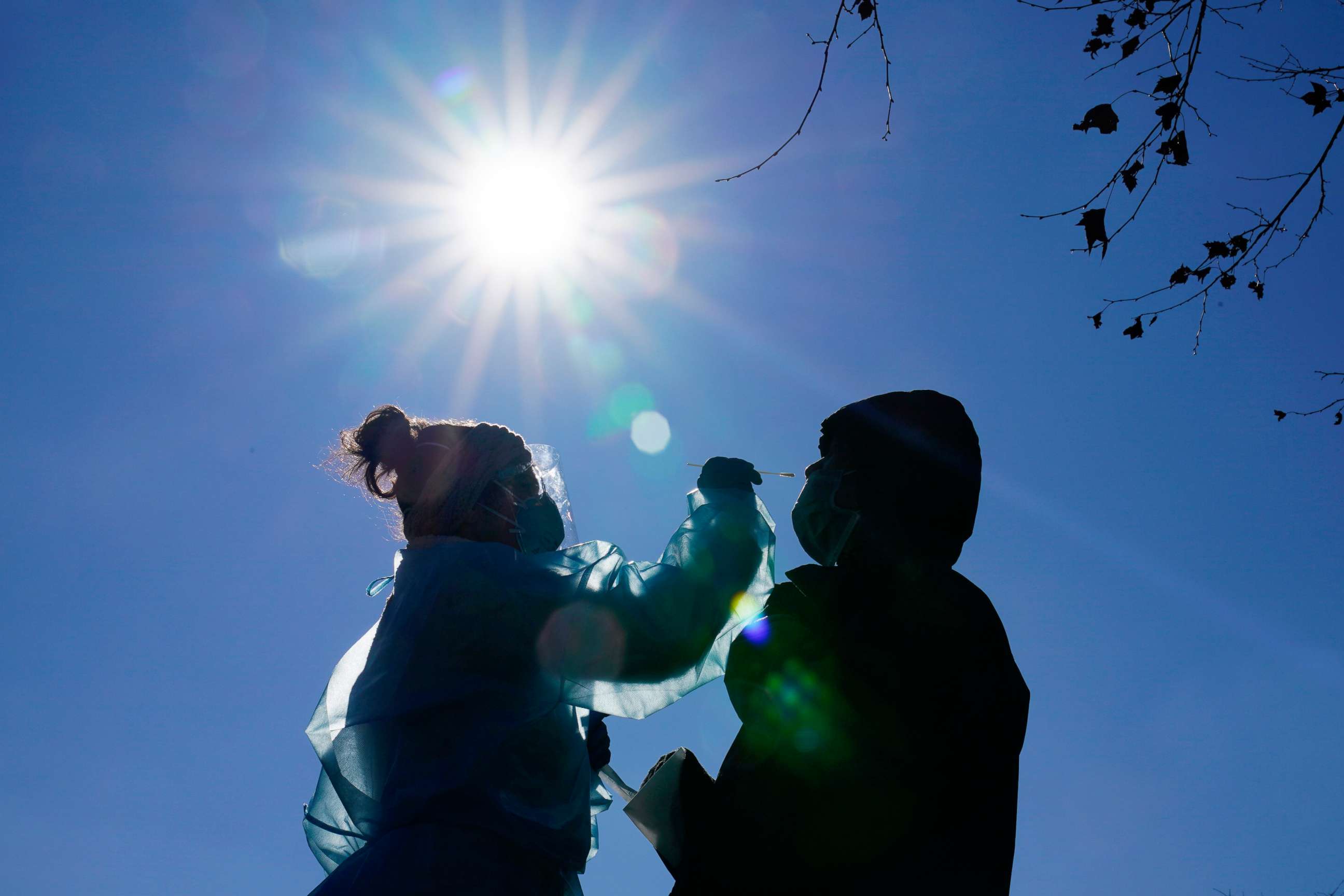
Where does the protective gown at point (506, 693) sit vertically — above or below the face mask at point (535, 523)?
below

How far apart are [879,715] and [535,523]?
1.40 m

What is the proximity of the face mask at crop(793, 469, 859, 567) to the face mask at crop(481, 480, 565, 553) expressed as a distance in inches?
35.4

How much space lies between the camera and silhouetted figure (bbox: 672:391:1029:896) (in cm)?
212

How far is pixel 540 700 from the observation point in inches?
97.6

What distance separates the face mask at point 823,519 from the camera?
2.57 metres

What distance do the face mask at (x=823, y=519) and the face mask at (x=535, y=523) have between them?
2.95 ft

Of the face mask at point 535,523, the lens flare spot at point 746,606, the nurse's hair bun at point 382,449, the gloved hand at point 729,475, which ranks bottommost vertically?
the lens flare spot at point 746,606

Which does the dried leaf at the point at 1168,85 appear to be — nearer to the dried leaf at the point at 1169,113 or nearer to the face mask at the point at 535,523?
the dried leaf at the point at 1169,113

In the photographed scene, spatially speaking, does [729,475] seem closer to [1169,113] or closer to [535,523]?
[535,523]

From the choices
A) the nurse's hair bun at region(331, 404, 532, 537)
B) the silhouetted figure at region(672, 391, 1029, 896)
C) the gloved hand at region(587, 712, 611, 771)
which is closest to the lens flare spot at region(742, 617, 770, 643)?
the silhouetted figure at region(672, 391, 1029, 896)

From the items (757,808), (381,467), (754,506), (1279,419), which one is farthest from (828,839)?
(1279,419)

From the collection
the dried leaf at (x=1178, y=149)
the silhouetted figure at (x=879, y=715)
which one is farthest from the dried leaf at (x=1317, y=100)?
the silhouetted figure at (x=879, y=715)

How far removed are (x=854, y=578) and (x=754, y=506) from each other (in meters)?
0.51

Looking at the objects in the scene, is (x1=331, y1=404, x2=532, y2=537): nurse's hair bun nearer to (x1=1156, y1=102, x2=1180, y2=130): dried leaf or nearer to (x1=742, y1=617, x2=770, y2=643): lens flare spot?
(x1=742, y1=617, x2=770, y2=643): lens flare spot
